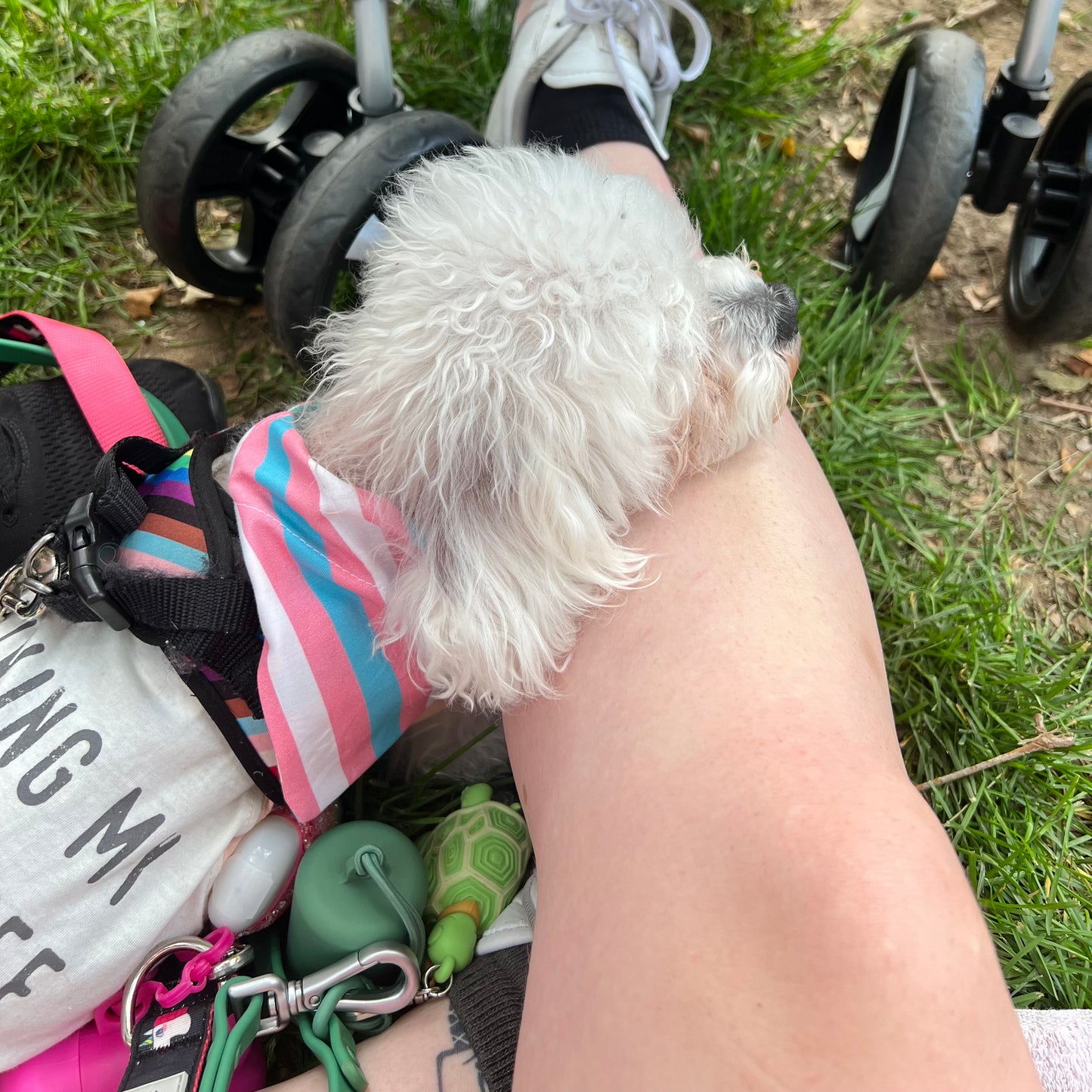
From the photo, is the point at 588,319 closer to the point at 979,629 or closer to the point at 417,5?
the point at 979,629

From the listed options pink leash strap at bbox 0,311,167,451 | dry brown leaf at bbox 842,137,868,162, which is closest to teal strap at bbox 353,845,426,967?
pink leash strap at bbox 0,311,167,451

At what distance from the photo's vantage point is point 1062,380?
5.53ft

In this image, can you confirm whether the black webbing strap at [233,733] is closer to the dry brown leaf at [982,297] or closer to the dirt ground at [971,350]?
the dirt ground at [971,350]

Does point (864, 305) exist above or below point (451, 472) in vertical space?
below

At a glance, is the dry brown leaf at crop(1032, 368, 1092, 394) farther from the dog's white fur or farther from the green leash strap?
the green leash strap

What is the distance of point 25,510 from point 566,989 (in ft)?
2.77

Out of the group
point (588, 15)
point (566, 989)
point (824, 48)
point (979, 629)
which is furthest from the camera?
point (824, 48)

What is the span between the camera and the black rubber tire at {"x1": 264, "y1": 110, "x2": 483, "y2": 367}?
1195 millimetres

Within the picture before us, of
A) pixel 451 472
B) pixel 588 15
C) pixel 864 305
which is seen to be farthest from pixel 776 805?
pixel 588 15

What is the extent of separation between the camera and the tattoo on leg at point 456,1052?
974 millimetres

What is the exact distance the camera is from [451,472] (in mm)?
902

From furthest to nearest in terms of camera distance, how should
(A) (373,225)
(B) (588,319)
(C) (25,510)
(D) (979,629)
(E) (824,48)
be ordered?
(E) (824,48) → (D) (979,629) → (A) (373,225) → (C) (25,510) → (B) (588,319)

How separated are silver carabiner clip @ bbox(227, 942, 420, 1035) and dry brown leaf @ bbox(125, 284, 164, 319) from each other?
1.32 metres

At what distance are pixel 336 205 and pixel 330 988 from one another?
1.04 meters
